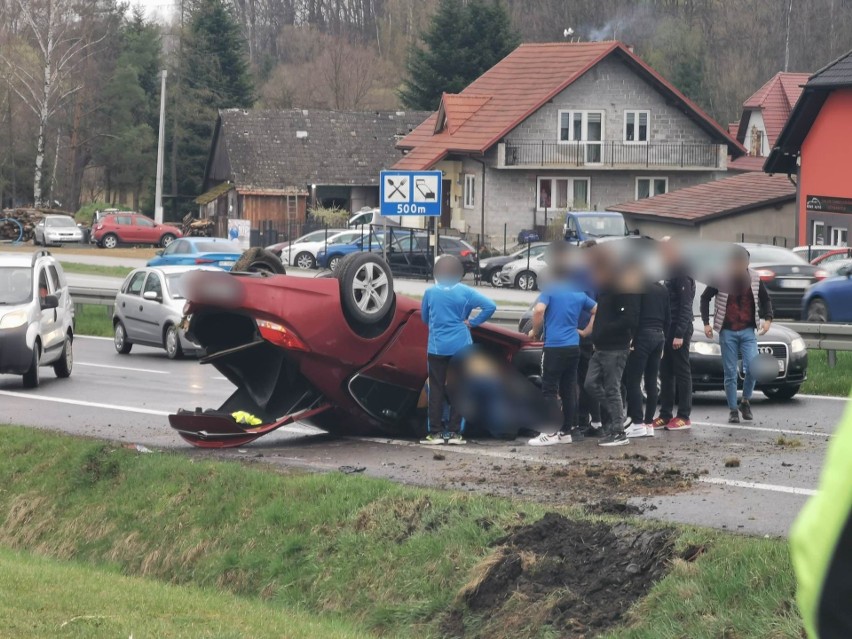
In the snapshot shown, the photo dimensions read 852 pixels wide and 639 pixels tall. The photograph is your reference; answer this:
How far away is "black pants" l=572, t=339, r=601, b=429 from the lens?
12.5 m

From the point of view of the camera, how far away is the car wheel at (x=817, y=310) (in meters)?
23.5

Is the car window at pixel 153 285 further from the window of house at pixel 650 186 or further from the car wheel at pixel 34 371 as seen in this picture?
the window of house at pixel 650 186

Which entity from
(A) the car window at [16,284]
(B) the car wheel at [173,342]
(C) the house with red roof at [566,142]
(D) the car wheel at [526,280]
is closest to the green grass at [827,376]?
(B) the car wheel at [173,342]

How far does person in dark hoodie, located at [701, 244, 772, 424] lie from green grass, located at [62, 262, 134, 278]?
31.8 metres

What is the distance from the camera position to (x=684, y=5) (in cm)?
8444

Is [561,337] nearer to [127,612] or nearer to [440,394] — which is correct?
[440,394]

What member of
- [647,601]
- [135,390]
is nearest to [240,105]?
[135,390]

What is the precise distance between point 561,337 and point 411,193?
8.94 metres

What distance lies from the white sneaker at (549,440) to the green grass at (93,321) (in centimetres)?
1674

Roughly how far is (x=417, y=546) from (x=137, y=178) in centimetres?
7691

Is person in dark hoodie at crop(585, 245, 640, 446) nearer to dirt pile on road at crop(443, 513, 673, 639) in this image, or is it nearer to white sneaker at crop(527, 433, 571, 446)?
white sneaker at crop(527, 433, 571, 446)

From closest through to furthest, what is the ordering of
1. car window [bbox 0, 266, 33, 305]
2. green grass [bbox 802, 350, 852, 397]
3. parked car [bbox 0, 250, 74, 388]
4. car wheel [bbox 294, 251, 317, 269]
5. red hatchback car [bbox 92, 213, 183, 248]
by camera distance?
green grass [bbox 802, 350, 852, 397] → parked car [bbox 0, 250, 74, 388] → car window [bbox 0, 266, 33, 305] → car wheel [bbox 294, 251, 317, 269] → red hatchback car [bbox 92, 213, 183, 248]

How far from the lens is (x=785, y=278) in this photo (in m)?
26.4

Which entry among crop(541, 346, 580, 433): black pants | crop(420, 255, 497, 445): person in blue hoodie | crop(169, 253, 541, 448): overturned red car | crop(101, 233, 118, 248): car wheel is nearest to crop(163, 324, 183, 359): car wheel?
crop(169, 253, 541, 448): overturned red car
